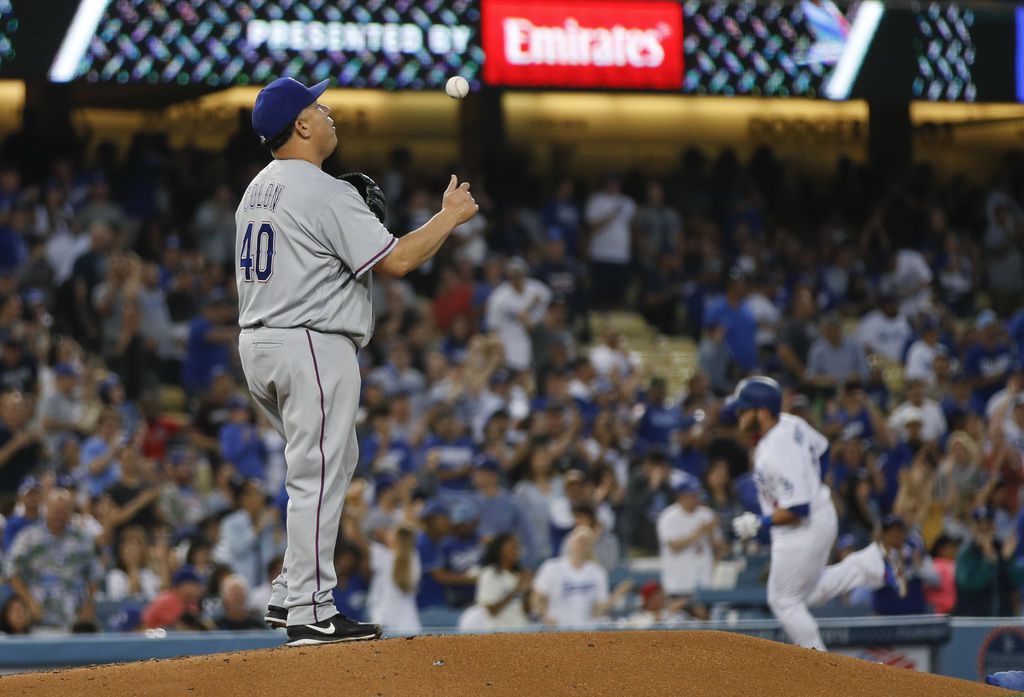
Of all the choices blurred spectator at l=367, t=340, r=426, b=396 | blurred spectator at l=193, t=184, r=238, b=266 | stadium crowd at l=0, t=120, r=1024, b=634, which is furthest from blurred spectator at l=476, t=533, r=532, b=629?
blurred spectator at l=193, t=184, r=238, b=266

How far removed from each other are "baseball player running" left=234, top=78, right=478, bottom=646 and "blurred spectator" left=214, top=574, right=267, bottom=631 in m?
4.02

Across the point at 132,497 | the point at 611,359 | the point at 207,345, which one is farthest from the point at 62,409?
the point at 611,359

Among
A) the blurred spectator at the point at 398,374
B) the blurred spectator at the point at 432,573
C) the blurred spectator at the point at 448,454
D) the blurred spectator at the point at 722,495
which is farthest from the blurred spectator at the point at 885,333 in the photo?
the blurred spectator at the point at 432,573

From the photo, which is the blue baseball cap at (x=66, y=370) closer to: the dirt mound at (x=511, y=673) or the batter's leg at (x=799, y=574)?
the batter's leg at (x=799, y=574)

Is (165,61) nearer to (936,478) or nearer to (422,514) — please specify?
(422,514)

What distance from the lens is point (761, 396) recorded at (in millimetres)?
7477

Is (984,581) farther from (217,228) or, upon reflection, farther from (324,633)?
(217,228)

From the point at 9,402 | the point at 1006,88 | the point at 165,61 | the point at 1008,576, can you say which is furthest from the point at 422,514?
the point at 1006,88

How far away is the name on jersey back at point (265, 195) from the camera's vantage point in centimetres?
481

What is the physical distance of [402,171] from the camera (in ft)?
51.5

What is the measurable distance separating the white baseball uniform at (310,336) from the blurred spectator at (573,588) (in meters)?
4.50

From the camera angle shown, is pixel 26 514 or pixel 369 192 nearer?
pixel 369 192

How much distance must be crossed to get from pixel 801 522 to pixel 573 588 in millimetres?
2227

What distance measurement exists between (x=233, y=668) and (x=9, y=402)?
660 centimetres
